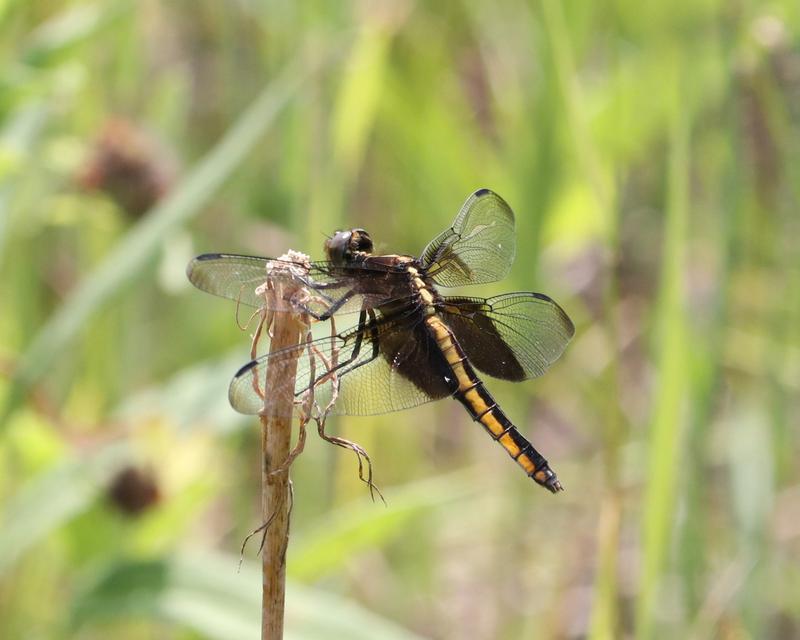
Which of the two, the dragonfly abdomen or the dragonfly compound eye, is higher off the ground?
the dragonfly compound eye

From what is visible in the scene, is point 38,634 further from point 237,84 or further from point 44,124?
point 237,84

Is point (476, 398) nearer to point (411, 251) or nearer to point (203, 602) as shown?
point (203, 602)

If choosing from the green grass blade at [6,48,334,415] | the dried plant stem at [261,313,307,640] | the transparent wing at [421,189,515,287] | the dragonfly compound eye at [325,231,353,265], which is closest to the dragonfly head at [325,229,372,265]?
the dragonfly compound eye at [325,231,353,265]

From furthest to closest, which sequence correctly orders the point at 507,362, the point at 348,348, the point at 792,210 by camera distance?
the point at 792,210, the point at 507,362, the point at 348,348

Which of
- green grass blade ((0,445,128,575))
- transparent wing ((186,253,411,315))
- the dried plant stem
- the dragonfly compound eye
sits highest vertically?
the dragonfly compound eye

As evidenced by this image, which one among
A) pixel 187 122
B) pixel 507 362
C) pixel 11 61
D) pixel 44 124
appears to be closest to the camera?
pixel 507 362

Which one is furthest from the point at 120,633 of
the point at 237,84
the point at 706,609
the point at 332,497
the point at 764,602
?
the point at 237,84

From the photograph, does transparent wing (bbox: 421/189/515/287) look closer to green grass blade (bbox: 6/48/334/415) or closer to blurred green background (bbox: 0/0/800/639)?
blurred green background (bbox: 0/0/800/639)

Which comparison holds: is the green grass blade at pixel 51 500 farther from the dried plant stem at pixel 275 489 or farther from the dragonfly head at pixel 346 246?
the dried plant stem at pixel 275 489

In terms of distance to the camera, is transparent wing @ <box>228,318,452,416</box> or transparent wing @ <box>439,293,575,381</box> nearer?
transparent wing @ <box>228,318,452,416</box>
